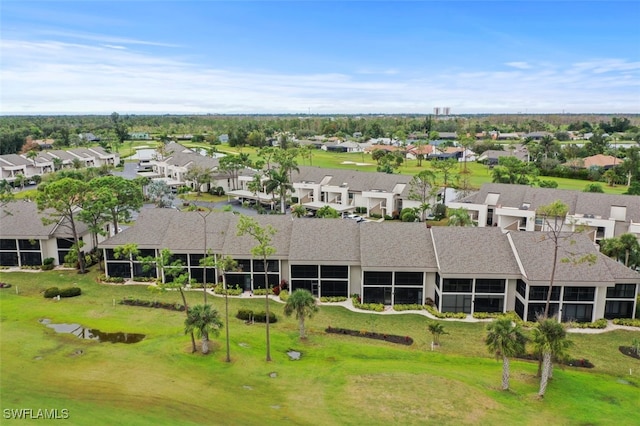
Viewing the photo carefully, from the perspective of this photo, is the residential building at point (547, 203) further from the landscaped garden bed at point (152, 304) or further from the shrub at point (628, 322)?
the landscaped garden bed at point (152, 304)

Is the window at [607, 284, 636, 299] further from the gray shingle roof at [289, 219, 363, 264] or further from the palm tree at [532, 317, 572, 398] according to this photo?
the gray shingle roof at [289, 219, 363, 264]

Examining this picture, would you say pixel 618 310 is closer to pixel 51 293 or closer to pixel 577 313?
pixel 577 313

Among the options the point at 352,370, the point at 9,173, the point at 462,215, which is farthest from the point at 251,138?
the point at 352,370

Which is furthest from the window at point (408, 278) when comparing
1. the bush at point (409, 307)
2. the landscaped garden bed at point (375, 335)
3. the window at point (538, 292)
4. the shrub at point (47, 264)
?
the shrub at point (47, 264)

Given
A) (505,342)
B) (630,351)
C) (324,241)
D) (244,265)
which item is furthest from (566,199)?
(244,265)

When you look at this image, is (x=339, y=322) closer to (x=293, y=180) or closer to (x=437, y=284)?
(x=437, y=284)

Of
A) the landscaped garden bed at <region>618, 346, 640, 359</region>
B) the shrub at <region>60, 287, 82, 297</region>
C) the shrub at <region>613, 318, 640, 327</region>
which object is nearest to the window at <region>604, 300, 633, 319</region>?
the shrub at <region>613, 318, 640, 327</region>
